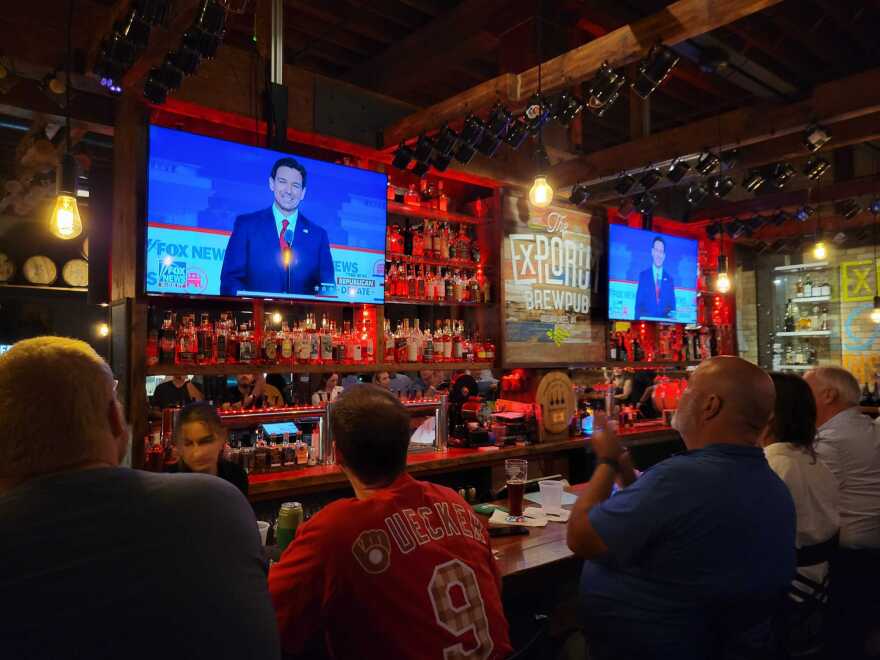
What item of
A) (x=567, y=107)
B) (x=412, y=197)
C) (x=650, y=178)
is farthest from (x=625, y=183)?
(x=412, y=197)

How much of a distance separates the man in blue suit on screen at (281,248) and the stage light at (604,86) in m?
1.83

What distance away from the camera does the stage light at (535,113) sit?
387 cm

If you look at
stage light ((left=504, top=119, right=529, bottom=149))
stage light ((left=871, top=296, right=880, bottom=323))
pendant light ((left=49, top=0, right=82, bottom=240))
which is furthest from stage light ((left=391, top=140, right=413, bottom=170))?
stage light ((left=871, top=296, right=880, bottom=323))

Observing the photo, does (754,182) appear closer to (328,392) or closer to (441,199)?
(441,199)

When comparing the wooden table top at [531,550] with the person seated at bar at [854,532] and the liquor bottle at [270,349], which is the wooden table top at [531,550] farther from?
the liquor bottle at [270,349]

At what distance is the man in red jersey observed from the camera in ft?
4.60

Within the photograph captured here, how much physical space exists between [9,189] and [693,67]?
6.19 meters

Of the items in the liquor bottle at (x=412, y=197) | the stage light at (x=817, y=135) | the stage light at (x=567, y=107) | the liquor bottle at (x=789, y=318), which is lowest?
the liquor bottle at (x=789, y=318)

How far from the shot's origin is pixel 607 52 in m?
3.45

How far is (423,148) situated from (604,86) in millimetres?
1317

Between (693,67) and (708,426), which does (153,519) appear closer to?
(708,426)

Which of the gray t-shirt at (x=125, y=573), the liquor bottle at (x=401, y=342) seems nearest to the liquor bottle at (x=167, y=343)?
the liquor bottle at (x=401, y=342)

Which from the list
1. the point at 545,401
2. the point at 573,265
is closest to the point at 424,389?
the point at 545,401

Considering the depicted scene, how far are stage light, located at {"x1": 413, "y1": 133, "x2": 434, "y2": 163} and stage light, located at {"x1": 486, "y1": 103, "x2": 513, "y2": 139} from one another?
44 centimetres
